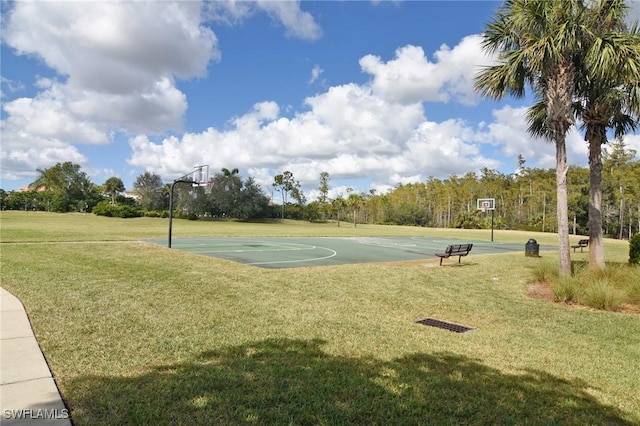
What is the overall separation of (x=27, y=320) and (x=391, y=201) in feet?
312

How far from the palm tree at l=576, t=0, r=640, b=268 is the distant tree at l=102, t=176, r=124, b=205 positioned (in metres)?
83.1

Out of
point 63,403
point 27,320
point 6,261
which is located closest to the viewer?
point 63,403

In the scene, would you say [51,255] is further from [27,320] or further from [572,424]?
[572,424]

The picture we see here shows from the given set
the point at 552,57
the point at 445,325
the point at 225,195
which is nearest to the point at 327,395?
the point at 445,325

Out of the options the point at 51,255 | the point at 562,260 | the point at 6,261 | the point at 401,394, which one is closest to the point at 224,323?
the point at 401,394

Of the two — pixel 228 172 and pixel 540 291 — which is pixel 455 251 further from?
pixel 228 172

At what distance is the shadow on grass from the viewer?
126 inches

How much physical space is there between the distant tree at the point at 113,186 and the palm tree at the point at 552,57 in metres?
82.2

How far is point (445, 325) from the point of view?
675 cm

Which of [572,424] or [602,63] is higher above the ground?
[602,63]

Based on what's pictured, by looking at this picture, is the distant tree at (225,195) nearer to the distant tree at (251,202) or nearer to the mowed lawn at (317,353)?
the distant tree at (251,202)

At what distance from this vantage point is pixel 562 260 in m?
10.3

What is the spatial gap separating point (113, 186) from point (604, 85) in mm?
86035

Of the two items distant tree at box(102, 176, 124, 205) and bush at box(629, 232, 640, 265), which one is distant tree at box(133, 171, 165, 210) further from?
bush at box(629, 232, 640, 265)
